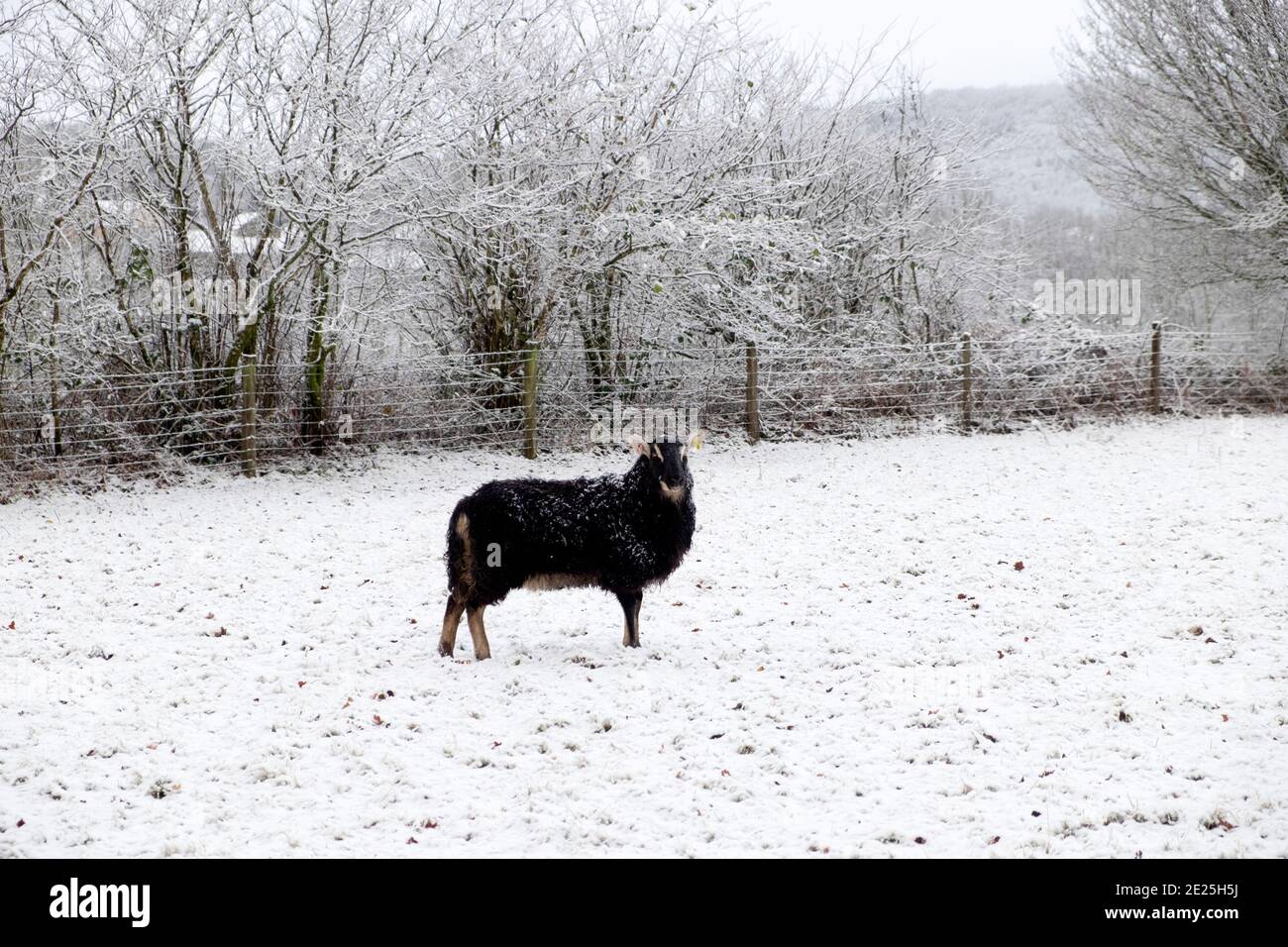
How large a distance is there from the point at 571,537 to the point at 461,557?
691 mm

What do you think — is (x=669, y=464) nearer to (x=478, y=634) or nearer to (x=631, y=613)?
(x=631, y=613)

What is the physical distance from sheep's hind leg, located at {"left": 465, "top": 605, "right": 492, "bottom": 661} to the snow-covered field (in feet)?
0.33

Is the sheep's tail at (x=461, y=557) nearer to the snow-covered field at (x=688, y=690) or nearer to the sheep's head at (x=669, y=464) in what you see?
the snow-covered field at (x=688, y=690)

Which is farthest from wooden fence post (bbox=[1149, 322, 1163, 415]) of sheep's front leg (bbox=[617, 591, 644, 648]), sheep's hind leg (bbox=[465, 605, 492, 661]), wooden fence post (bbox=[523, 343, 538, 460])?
sheep's hind leg (bbox=[465, 605, 492, 661])

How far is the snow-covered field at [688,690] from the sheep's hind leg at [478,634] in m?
0.10

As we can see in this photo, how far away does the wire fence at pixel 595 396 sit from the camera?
470 inches

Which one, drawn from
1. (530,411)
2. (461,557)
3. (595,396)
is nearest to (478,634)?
(461,557)

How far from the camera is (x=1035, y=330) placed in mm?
16797

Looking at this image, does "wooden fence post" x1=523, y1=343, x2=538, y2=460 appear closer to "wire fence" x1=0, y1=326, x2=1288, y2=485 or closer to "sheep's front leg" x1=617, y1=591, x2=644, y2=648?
"wire fence" x1=0, y1=326, x2=1288, y2=485

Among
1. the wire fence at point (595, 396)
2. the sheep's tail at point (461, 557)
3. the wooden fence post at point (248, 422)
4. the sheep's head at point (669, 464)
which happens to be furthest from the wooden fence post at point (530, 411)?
the sheep's tail at point (461, 557)

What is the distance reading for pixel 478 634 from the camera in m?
6.22

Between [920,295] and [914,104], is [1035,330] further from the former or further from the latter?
[914,104]

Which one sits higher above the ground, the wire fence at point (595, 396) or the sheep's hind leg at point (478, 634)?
the wire fence at point (595, 396)
